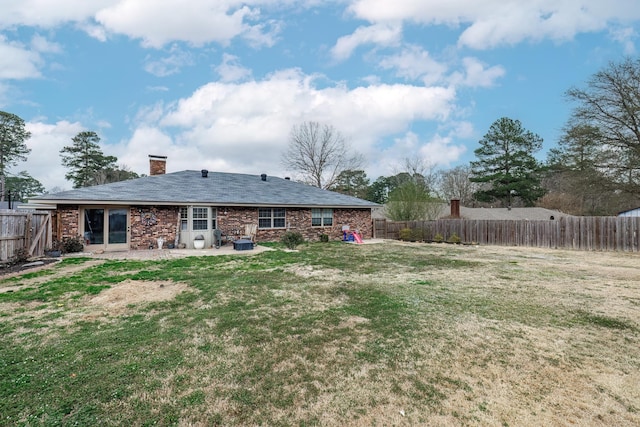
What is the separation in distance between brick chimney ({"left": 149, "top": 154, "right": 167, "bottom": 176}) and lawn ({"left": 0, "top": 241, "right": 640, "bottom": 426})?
451 inches

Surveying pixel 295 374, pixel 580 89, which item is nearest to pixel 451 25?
pixel 580 89

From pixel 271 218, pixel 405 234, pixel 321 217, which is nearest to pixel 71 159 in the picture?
pixel 271 218

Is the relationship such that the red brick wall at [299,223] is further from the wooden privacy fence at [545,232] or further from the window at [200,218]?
the wooden privacy fence at [545,232]

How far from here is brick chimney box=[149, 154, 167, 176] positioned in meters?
17.0

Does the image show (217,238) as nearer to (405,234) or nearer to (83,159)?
(405,234)

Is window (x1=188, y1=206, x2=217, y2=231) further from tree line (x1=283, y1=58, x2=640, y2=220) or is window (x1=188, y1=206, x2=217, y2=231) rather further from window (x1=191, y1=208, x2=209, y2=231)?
tree line (x1=283, y1=58, x2=640, y2=220)

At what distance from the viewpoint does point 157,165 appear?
56.1ft

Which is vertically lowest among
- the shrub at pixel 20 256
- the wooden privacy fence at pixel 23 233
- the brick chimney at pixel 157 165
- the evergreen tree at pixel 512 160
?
the shrub at pixel 20 256

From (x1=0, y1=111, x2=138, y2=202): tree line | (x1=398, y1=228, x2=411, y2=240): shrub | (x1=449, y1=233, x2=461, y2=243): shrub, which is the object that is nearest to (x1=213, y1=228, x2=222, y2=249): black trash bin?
(x1=398, y1=228, x2=411, y2=240): shrub

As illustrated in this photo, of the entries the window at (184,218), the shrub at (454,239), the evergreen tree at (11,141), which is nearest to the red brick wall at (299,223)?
the window at (184,218)

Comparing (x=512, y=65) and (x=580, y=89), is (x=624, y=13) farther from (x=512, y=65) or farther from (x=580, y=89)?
(x=580, y=89)

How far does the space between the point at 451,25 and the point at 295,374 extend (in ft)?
46.6

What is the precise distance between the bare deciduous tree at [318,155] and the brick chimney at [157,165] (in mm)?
15487

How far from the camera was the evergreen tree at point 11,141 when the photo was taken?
30.3 m
